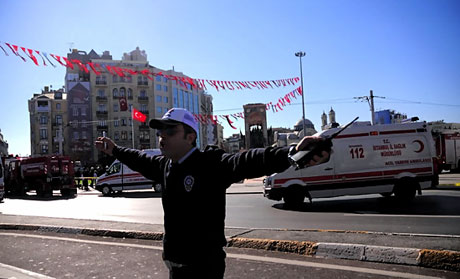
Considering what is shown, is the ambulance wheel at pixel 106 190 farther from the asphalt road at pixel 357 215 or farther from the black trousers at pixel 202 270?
the black trousers at pixel 202 270

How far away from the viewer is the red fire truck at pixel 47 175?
22.3 metres

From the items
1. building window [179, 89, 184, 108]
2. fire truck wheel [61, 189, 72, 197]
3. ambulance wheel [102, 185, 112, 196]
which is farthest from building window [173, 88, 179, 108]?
ambulance wheel [102, 185, 112, 196]

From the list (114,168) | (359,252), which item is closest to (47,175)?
(114,168)

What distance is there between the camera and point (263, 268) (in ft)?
16.2

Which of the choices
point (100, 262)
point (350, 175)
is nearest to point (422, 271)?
point (100, 262)

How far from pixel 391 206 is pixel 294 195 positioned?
2.86m

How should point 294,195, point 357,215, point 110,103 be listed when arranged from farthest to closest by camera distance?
point 110,103, point 294,195, point 357,215

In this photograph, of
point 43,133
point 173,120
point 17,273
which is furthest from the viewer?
point 43,133

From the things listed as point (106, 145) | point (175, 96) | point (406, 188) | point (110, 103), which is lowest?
point (406, 188)

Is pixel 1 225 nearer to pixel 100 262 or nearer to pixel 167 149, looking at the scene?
pixel 100 262

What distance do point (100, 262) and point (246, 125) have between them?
261 feet

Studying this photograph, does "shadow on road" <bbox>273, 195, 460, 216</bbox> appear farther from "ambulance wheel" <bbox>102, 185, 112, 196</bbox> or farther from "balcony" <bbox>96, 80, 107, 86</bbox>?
"balcony" <bbox>96, 80, 107, 86</bbox>

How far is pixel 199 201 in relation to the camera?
2320mm

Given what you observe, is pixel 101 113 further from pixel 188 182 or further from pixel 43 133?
pixel 188 182
